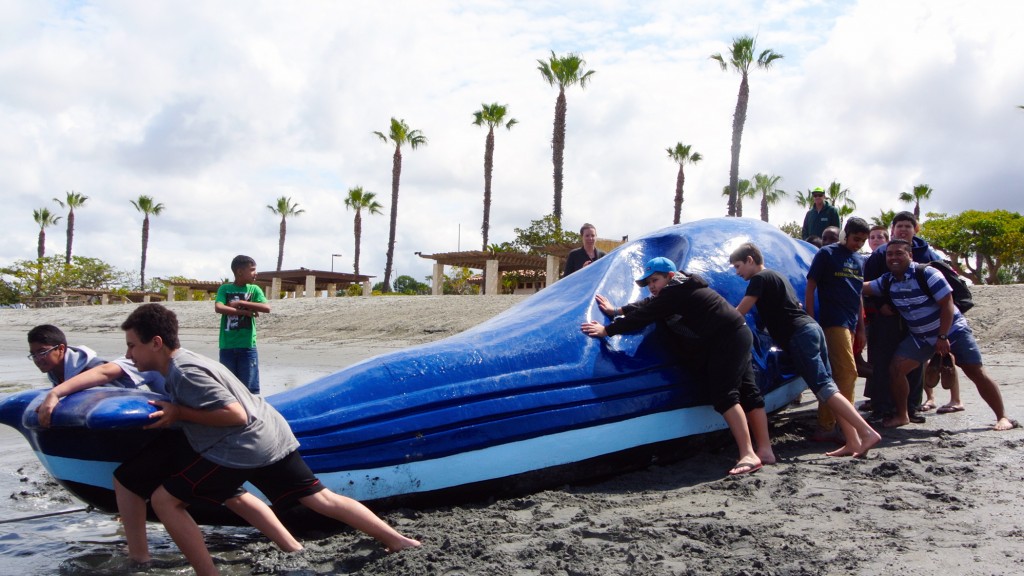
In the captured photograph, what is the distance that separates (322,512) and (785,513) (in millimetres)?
2281

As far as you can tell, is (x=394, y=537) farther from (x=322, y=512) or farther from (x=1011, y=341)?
(x=1011, y=341)

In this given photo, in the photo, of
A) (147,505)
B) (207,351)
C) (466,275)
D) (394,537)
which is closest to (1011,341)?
(394,537)

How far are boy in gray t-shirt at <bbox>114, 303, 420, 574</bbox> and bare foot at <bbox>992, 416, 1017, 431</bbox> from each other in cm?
491

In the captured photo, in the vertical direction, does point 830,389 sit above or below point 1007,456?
above

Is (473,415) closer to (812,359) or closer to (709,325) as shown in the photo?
(709,325)

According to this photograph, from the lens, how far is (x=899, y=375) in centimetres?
653

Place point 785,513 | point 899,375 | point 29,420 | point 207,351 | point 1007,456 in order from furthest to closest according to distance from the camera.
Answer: point 207,351
point 899,375
point 1007,456
point 785,513
point 29,420

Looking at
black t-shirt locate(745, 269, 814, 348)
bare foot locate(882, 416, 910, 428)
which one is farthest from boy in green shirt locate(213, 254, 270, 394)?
bare foot locate(882, 416, 910, 428)

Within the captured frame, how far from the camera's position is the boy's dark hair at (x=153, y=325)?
11.7ft

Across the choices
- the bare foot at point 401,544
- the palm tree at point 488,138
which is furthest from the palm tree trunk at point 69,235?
the bare foot at point 401,544

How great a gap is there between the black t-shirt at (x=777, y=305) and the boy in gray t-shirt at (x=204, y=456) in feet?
9.80

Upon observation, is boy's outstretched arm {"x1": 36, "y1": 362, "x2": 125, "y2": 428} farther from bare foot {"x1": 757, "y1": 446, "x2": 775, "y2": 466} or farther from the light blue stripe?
bare foot {"x1": 757, "y1": 446, "x2": 775, "y2": 466}

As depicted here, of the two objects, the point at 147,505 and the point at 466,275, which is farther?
the point at 466,275

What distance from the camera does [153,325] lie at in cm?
357
